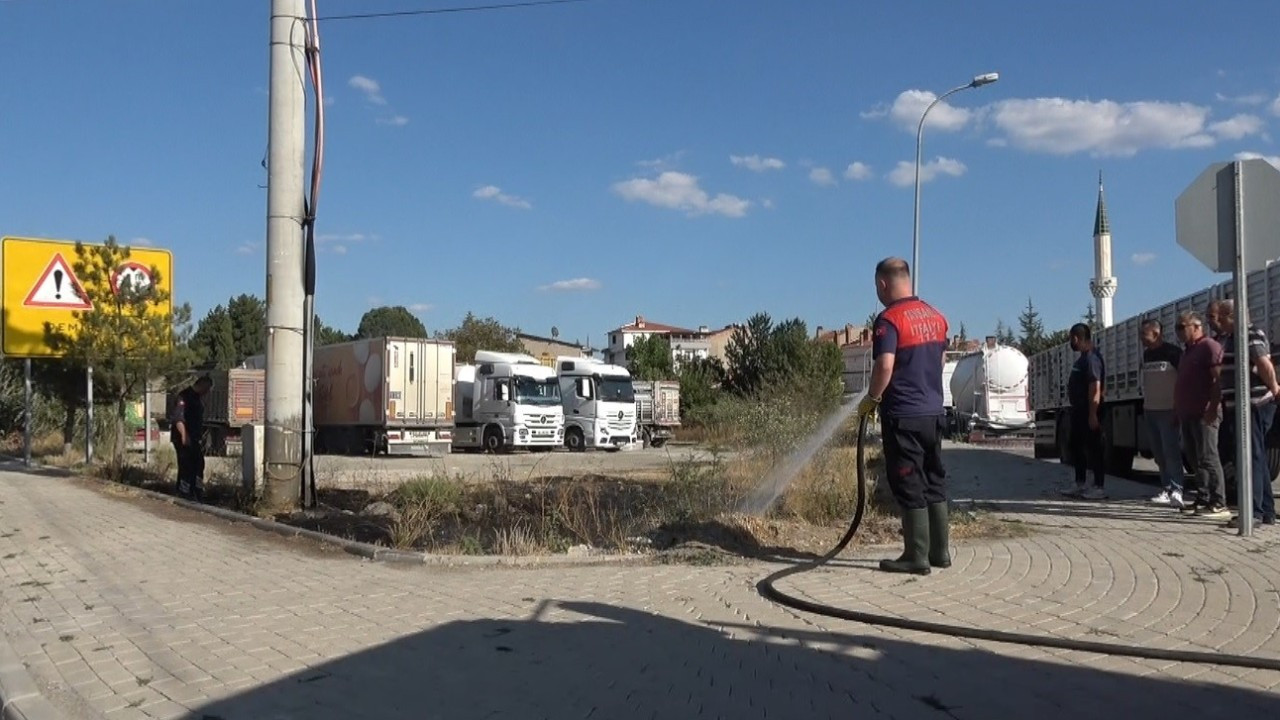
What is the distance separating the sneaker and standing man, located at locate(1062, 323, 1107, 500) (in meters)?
1.79

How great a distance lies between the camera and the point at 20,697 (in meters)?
5.00

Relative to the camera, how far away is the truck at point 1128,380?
38.7 feet

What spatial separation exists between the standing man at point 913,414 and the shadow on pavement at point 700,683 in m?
1.52

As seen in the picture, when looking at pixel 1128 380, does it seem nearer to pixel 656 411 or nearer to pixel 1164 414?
pixel 1164 414

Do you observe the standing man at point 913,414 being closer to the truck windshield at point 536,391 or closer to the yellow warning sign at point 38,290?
the yellow warning sign at point 38,290

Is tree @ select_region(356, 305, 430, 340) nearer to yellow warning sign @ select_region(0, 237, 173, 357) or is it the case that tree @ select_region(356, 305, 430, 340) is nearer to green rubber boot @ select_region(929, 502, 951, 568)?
A: yellow warning sign @ select_region(0, 237, 173, 357)

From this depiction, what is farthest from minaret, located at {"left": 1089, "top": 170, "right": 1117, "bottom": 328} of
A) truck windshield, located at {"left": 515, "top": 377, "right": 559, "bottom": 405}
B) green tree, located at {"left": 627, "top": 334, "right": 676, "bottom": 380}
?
truck windshield, located at {"left": 515, "top": 377, "right": 559, "bottom": 405}

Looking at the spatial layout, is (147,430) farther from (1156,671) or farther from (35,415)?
(1156,671)

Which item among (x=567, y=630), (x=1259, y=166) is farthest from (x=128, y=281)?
(x=1259, y=166)

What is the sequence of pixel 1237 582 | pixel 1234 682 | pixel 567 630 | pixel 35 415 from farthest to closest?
pixel 35 415
pixel 1237 582
pixel 567 630
pixel 1234 682

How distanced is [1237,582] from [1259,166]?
11.4 ft

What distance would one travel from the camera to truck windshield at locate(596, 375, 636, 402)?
3762cm

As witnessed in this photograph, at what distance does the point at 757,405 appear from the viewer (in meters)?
10.8

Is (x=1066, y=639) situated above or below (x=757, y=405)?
below
